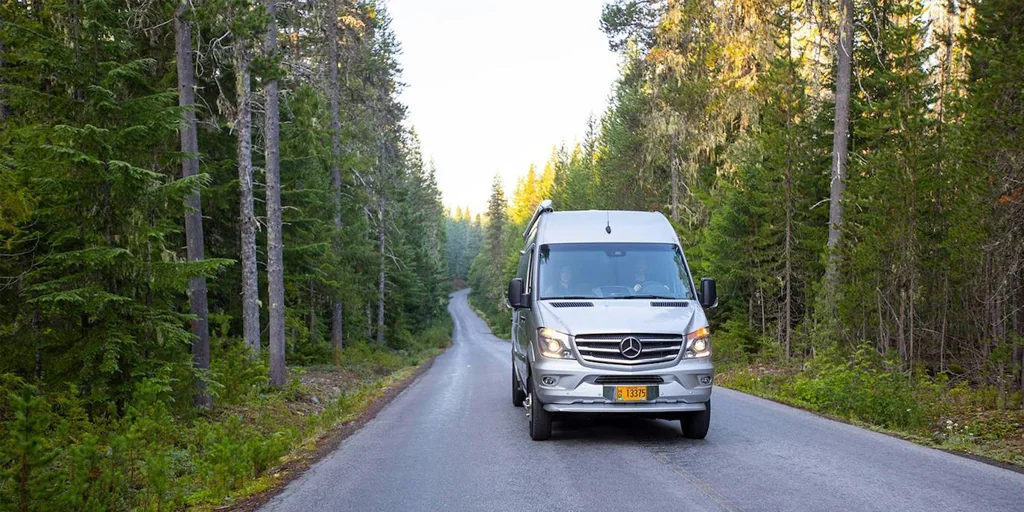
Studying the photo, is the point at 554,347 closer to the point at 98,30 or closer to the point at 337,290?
the point at 98,30

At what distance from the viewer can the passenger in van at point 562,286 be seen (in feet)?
30.5

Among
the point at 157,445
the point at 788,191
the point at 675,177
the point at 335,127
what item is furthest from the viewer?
the point at 675,177

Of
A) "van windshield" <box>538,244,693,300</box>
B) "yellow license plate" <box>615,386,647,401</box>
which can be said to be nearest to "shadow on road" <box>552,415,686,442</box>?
"yellow license plate" <box>615,386,647,401</box>

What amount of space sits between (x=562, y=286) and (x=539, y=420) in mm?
1859

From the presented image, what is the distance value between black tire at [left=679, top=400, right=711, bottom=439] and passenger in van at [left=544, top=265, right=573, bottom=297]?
7.37 feet

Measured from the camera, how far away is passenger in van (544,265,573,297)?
928 centimetres

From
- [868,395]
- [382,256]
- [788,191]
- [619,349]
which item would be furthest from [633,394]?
[382,256]

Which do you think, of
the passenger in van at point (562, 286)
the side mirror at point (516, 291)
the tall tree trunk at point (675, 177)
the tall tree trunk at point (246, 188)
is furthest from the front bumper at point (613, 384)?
the tall tree trunk at point (675, 177)

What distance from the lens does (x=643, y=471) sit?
699 centimetres

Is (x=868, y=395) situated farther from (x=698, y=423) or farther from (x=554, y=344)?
(x=554, y=344)

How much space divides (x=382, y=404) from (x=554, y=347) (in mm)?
7523

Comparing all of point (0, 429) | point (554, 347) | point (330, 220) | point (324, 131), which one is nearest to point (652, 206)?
point (330, 220)

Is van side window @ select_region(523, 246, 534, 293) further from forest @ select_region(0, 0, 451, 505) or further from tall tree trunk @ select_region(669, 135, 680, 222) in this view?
tall tree trunk @ select_region(669, 135, 680, 222)

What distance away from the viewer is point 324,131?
18.2 meters
